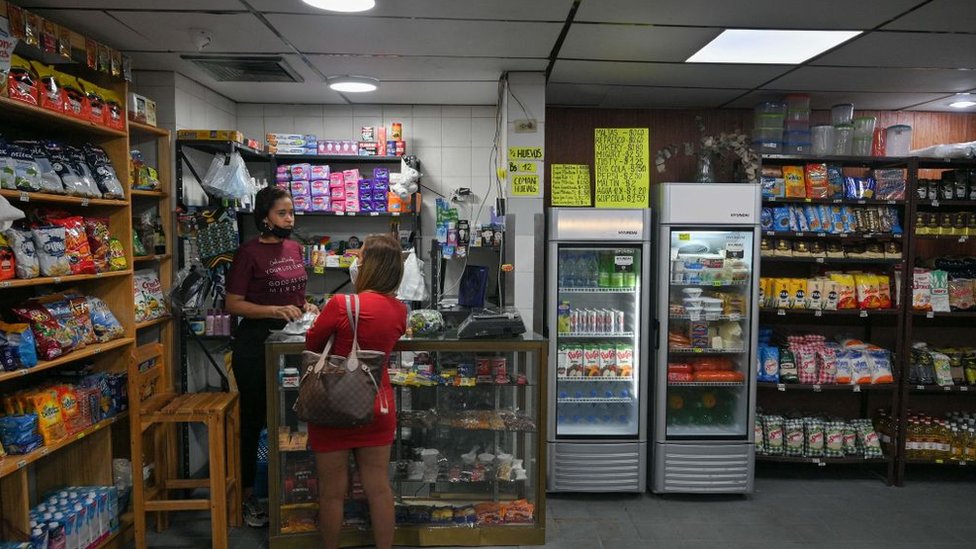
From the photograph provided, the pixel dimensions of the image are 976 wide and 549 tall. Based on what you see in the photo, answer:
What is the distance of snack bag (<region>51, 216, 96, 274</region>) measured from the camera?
3062 mm

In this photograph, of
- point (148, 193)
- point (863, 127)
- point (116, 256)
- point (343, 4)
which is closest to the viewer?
→ point (343, 4)

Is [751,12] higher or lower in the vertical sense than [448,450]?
higher

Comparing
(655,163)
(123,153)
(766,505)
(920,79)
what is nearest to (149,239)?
(123,153)

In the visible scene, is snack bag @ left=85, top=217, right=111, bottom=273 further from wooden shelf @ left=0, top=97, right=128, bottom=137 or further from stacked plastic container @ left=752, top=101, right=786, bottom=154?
stacked plastic container @ left=752, top=101, right=786, bottom=154

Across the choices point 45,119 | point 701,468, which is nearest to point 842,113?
point 701,468

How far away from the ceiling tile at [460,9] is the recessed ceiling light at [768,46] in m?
1.01

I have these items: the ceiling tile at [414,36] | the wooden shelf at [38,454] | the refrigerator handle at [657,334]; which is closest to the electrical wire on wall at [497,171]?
the ceiling tile at [414,36]

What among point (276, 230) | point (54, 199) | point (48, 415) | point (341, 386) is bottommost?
point (48, 415)

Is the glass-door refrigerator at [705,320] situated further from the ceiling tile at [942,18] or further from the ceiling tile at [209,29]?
the ceiling tile at [209,29]

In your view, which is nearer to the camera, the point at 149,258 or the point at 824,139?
the point at 149,258

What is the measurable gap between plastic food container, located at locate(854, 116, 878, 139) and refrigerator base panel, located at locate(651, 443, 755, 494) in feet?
8.47

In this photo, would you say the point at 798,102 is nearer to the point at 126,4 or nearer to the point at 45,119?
the point at 126,4

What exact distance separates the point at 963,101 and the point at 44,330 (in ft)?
20.7

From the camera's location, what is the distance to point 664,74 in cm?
407
